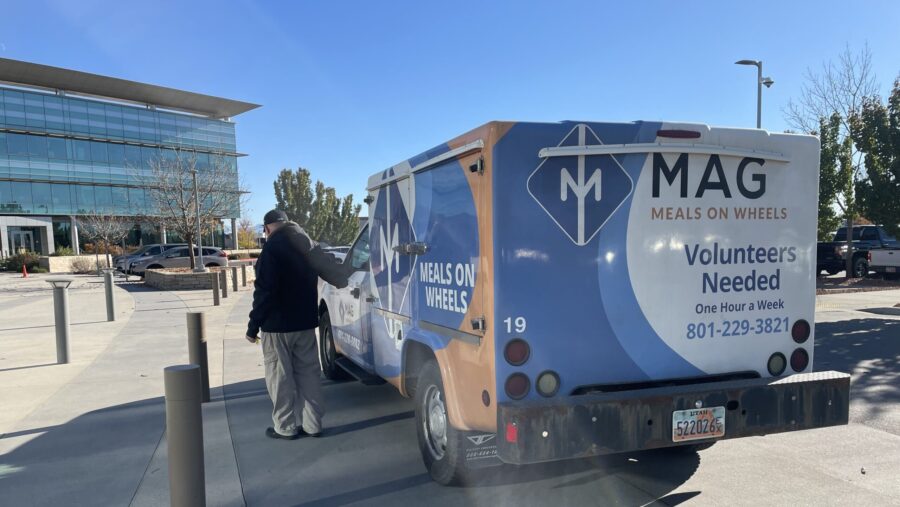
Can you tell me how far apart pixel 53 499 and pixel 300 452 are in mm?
1660

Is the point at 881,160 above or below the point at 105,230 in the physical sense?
above

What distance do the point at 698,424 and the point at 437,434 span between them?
1698 mm

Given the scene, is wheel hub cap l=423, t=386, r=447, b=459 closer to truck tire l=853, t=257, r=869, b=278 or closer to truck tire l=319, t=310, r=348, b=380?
truck tire l=319, t=310, r=348, b=380

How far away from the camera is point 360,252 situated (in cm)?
590

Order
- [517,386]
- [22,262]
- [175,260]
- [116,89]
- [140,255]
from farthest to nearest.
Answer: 1. [116,89]
2. [22,262]
3. [175,260]
4. [140,255]
5. [517,386]

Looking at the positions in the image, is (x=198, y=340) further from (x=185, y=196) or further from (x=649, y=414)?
(x=185, y=196)

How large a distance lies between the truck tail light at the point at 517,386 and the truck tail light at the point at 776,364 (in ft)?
5.68

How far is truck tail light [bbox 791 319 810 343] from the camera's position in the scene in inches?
146

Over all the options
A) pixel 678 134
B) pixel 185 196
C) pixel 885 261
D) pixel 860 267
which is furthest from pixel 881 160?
pixel 185 196

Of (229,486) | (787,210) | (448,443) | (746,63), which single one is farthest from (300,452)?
(746,63)

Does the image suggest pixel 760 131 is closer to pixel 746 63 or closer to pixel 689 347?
pixel 689 347

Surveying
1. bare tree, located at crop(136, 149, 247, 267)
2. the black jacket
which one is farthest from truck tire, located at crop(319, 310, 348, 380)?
bare tree, located at crop(136, 149, 247, 267)

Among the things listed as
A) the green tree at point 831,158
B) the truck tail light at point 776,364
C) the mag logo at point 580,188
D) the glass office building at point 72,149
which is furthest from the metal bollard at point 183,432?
the glass office building at point 72,149

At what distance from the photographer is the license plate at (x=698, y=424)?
325cm
